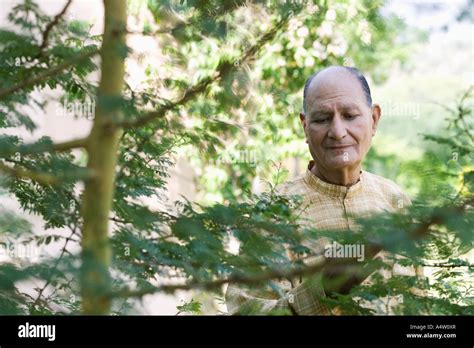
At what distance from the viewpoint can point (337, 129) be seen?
75.6 inches

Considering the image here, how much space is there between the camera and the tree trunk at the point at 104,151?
4.18 ft

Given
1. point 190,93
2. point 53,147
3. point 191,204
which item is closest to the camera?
point 53,147

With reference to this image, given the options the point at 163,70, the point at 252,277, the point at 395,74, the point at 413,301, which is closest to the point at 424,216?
the point at 252,277

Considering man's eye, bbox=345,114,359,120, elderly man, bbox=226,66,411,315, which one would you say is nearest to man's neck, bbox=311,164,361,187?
elderly man, bbox=226,66,411,315

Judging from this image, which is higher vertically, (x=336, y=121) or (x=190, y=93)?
(x=336, y=121)

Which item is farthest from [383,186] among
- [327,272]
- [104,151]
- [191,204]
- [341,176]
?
[104,151]

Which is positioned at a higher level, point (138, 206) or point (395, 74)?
point (395, 74)

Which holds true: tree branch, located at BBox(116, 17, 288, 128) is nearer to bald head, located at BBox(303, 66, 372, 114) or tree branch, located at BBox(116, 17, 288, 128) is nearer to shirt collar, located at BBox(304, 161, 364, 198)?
bald head, located at BBox(303, 66, 372, 114)

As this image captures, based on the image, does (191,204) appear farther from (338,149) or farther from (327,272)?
(327,272)

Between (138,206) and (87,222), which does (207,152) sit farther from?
(87,222)

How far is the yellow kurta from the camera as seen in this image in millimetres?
1641

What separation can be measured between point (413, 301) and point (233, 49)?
708 millimetres

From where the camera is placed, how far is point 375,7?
3.44 m

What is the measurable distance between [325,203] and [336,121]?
0.69 ft
